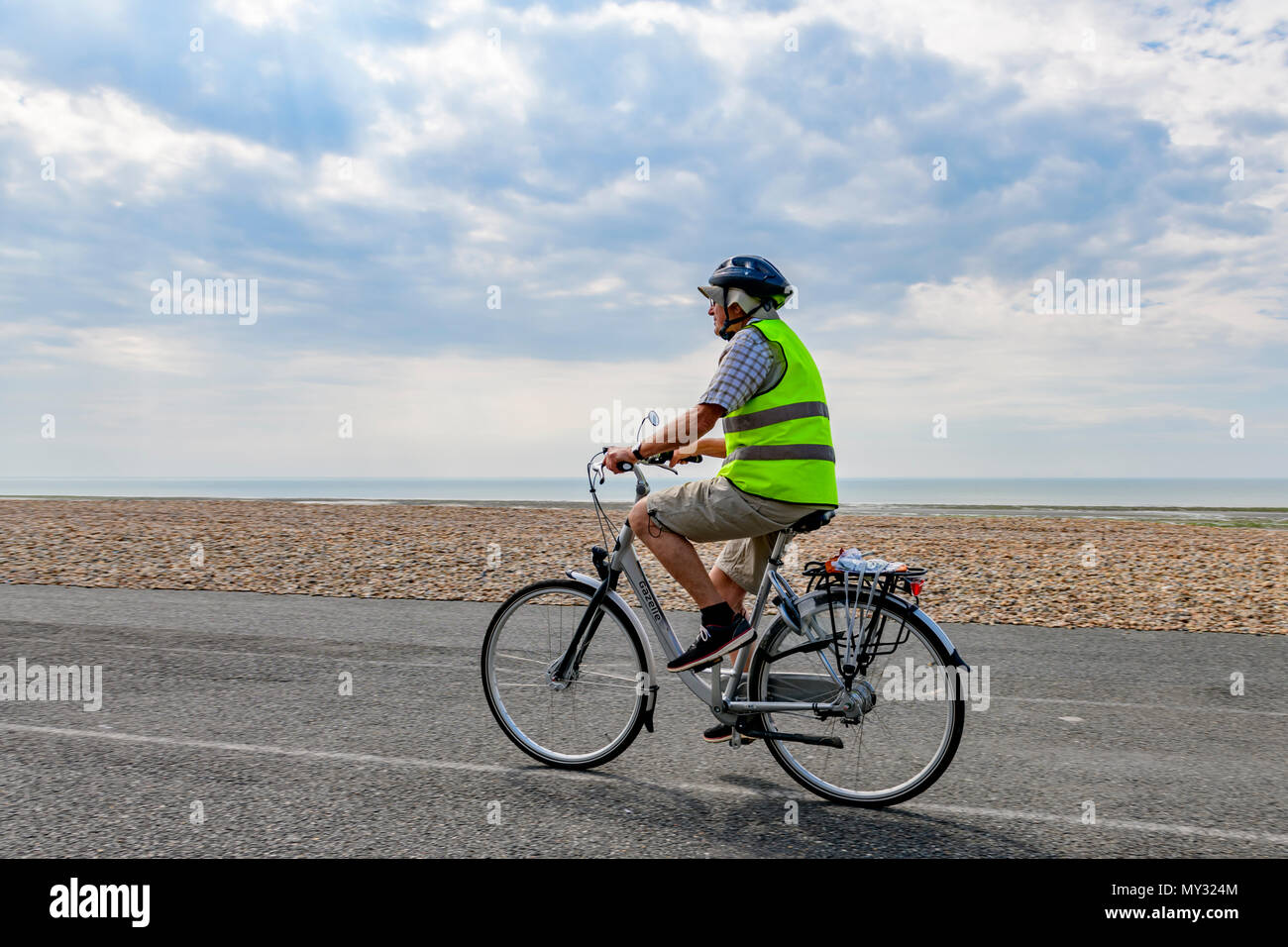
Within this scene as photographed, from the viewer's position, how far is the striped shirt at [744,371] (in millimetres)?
4176

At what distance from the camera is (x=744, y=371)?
4.20 metres

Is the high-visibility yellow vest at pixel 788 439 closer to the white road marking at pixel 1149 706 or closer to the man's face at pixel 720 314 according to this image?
the man's face at pixel 720 314

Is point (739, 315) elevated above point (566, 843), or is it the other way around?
point (739, 315)

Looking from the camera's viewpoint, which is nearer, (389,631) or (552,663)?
(552,663)

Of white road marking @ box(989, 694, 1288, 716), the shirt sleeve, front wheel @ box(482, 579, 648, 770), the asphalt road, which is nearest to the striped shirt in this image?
the shirt sleeve

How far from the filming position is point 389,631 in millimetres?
8898

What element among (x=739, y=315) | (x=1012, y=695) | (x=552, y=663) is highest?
(x=739, y=315)

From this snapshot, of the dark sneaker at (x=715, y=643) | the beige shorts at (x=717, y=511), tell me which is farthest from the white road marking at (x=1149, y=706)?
the beige shorts at (x=717, y=511)

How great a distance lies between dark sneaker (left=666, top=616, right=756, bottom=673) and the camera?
4.43 m

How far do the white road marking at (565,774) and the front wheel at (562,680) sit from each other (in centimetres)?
18
